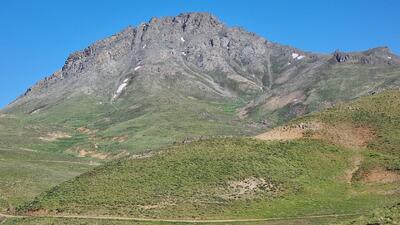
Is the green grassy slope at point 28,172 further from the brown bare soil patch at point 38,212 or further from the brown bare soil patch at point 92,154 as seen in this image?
the brown bare soil patch at point 92,154

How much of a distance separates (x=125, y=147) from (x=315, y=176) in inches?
4583

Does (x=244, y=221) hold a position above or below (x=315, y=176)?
below

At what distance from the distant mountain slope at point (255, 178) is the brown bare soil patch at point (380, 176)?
131 millimetres

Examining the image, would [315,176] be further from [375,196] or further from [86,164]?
[86,164]

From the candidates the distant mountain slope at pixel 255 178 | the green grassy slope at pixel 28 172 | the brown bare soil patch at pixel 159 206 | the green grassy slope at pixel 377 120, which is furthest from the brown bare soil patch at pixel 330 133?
the green grassy slope at pixel 28 172

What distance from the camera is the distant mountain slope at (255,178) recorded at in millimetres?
72062

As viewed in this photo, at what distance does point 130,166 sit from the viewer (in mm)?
88375

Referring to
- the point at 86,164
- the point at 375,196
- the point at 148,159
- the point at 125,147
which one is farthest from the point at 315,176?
the point at 125,147

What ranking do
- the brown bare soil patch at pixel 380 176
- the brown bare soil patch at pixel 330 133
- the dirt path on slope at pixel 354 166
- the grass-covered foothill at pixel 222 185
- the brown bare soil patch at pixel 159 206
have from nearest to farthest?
the grass-covered foothill at pixel 222 185 < the brown bare soil patch at pixel 159 206 < the brown bare soil patch at pixel 380 176 < the dirt path on slope at pixel 354 166 < the brown bare soil patch at pixel 330 133

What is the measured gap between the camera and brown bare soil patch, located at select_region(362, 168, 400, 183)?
255 feet

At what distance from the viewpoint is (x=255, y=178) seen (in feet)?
261

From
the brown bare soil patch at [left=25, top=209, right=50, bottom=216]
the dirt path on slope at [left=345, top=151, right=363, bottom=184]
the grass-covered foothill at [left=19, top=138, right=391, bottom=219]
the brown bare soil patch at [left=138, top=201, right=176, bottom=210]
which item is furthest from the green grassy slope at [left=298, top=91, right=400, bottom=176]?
the brown bare soil patch at [left=25, top=209, right=50, bottom=216]

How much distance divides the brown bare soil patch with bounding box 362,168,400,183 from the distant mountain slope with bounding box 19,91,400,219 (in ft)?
0.43

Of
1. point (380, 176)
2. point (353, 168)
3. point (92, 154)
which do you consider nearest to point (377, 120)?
point (353, 168)
